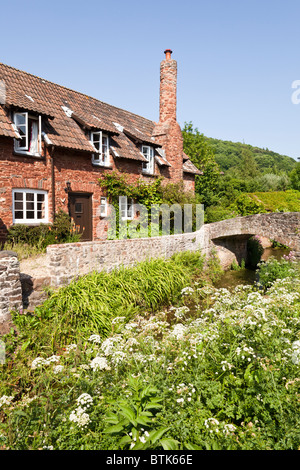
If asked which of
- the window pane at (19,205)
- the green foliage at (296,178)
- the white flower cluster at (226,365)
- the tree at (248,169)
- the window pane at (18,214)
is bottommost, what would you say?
the white flower cluster at (226,365)

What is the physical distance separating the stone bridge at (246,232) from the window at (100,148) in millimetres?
6536

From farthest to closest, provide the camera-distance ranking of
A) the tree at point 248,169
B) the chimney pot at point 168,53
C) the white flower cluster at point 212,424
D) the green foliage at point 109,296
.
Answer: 1. the tree at point 248,169
2. the chimney pot at point 168,53
3. the green foliage at point 109,296
4. the white flower cluster at point 212,424

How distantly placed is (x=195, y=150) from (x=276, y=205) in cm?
1153

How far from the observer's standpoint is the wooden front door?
13391 mm

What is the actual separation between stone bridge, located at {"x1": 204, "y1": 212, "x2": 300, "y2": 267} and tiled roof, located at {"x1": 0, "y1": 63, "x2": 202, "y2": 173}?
17.5ft

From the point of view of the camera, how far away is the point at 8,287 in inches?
272

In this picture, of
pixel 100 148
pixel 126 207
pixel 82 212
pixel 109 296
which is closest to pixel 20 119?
pixel 100 148

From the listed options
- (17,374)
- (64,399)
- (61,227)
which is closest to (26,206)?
(61,227)

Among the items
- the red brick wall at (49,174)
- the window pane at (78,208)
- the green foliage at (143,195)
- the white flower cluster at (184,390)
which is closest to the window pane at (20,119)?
the red brick wall at (49,174)

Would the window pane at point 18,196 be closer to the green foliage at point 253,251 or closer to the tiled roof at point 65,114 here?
the tiled roof at point 65,114

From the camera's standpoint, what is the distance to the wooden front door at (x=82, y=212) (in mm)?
13391

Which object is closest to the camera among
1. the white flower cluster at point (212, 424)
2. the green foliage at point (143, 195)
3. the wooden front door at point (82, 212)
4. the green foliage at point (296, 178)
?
the white flower cluster at point (212, 424)

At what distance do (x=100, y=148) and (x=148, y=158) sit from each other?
4035mm
